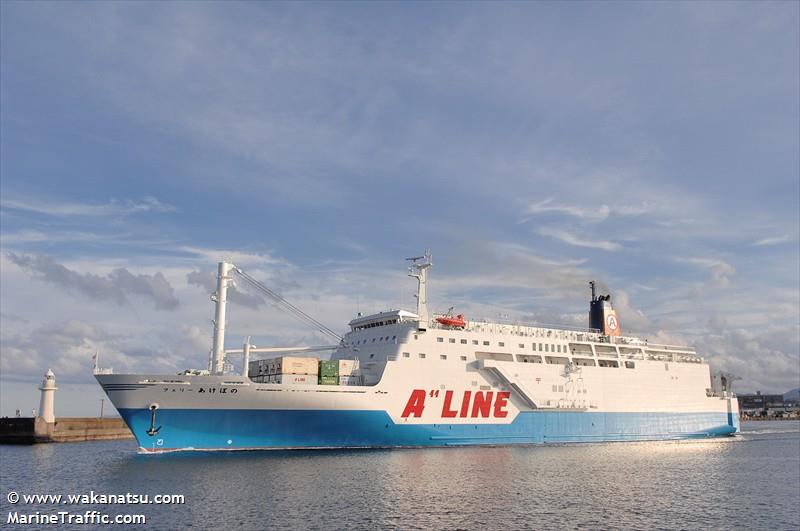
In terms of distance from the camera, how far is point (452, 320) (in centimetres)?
4159

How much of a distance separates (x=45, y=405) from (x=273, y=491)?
37929 mm

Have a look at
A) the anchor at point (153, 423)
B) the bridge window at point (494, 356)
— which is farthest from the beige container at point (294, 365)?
the bridge window at point (494, 356)

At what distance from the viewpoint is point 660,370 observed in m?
51.7

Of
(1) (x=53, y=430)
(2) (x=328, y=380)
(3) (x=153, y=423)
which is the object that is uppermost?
(2) (x=328, y=380)

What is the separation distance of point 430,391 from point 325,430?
712 cm

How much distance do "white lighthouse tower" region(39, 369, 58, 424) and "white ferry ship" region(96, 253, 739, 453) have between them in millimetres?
23037

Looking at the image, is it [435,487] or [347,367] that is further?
[347,367]

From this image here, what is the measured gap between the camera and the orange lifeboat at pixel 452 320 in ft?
136

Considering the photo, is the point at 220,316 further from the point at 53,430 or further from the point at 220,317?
the point at 53,430

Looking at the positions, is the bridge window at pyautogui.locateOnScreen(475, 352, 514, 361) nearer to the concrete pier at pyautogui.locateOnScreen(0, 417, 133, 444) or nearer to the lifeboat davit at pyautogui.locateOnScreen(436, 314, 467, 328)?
the lifeboat davit at pyautogui.locateOnScreen(436, 314, 467, 328)

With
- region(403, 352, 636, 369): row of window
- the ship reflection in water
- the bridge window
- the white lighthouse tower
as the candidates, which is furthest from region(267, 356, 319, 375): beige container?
the white lighthouse tower

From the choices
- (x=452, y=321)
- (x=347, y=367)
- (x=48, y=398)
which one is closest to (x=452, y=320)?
(x=452, y=321)

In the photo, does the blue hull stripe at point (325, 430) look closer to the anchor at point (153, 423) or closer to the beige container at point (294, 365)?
the anchor at point (153, 423)

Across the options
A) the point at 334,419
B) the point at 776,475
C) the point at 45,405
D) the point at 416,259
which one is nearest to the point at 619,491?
the point at 776,475
